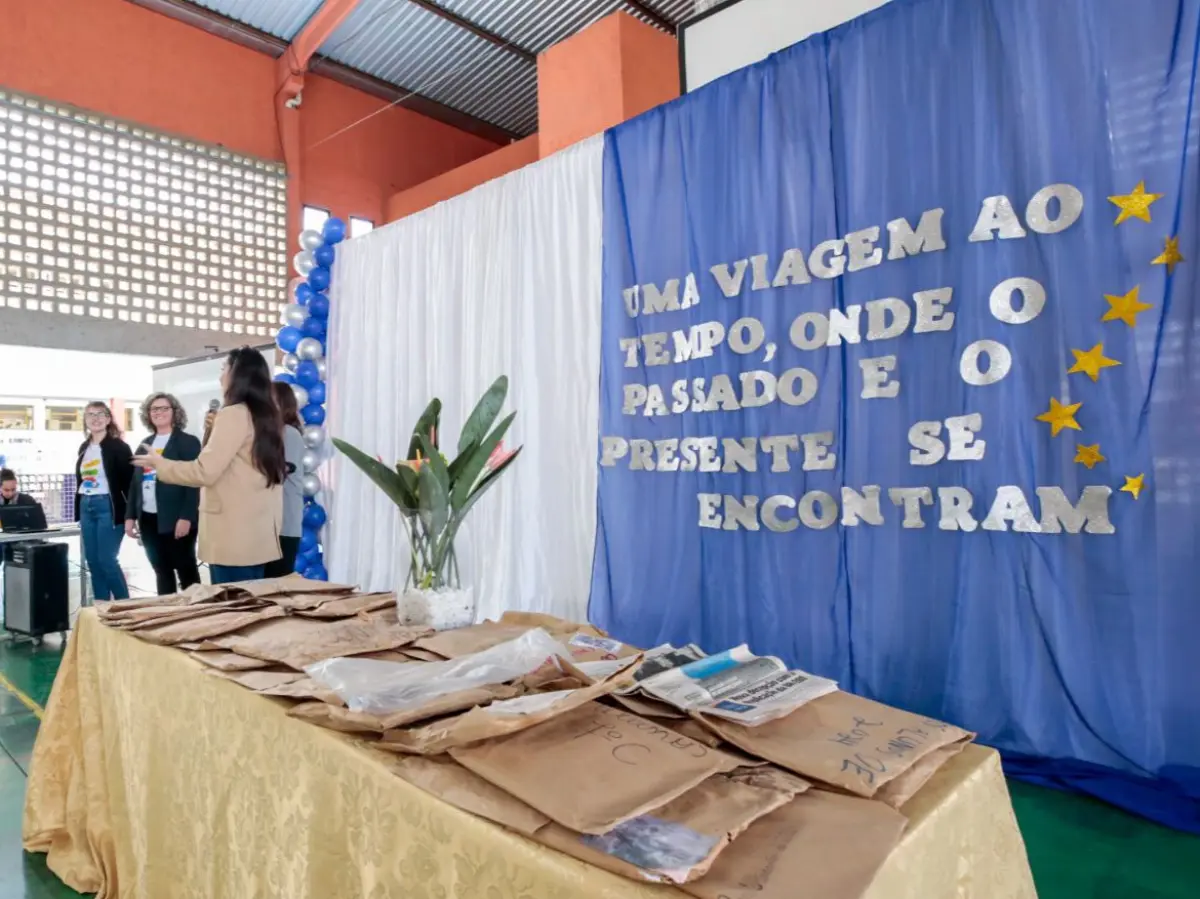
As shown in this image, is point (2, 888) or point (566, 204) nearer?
point (2, 888)

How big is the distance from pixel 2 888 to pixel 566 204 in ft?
9.71

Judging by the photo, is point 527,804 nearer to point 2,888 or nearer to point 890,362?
point 2,888

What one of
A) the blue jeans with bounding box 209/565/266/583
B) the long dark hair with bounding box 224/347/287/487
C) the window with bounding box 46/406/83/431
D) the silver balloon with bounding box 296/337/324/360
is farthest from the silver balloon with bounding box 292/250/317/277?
the window with bounding box 46/406/83/431

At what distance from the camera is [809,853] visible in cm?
55

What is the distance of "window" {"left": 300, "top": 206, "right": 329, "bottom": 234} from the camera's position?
281 inches

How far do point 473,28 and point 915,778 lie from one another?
7534mm

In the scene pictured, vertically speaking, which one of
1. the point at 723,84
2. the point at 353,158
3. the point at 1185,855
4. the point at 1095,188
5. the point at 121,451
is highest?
the point at 353,158

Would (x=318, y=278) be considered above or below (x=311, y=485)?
above

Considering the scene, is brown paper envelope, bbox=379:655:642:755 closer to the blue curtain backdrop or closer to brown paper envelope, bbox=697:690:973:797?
brown paper envelope, bbox=697:690:973:797

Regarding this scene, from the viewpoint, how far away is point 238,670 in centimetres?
102

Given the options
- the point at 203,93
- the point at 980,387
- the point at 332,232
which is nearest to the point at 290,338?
the point at 332,232

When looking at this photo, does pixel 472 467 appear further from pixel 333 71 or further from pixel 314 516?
pixel 333 71

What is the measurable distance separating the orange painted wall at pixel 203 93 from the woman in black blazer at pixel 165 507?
373cm

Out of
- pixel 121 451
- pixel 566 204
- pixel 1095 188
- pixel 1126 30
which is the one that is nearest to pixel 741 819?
pixel 1095 188
